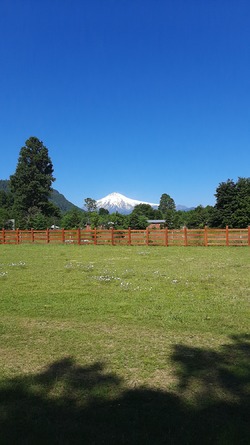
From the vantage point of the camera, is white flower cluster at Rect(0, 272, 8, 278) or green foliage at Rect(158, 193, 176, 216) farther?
green foliage at Rect(158, 193, 176, 216)

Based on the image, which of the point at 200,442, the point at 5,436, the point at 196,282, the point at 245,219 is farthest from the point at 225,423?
the point at 245,219

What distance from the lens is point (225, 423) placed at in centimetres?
306

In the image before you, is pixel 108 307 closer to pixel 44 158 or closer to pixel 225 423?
pixel 225 423

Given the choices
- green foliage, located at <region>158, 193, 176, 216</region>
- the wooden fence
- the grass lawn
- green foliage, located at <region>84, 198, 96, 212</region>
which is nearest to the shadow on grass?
the grass lawn

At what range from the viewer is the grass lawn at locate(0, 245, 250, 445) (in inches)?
119

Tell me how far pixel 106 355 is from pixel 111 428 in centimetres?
167

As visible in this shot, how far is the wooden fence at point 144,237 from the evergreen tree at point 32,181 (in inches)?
1494

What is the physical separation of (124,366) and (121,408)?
0.98 metres

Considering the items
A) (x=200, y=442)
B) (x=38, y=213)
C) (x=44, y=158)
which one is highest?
(x=44, y=158)

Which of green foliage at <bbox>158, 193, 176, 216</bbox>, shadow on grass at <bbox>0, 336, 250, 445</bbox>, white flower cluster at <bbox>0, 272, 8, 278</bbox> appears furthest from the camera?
green foliage at <bbox>158, 193, 176, 216</bbox>

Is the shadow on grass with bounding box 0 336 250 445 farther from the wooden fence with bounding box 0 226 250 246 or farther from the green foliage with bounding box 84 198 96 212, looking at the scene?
the green foliage with bounding box 84 198 96 212

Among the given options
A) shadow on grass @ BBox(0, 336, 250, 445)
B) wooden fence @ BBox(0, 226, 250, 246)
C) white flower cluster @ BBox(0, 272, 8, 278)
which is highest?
wooden fence @ BBox(0, 226, 250, 246)

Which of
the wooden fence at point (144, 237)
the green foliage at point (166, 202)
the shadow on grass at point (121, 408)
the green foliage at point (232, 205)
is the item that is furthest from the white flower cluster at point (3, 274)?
the green foliage at point (166, 202)

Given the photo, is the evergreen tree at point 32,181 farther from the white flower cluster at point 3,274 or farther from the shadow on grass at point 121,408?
the shadow on grass at point 121,408
